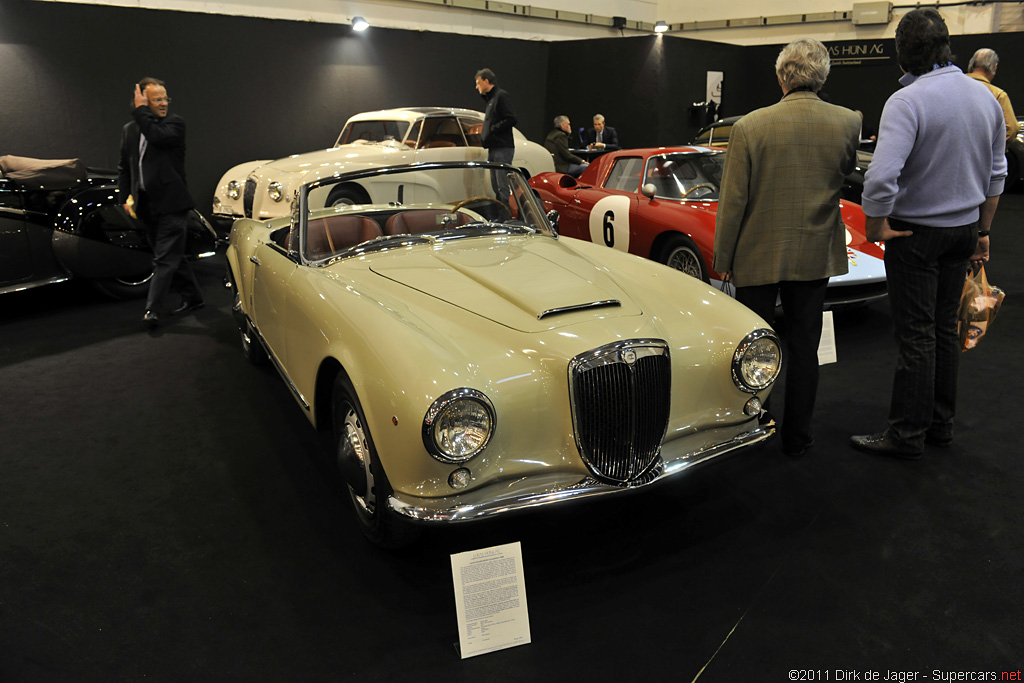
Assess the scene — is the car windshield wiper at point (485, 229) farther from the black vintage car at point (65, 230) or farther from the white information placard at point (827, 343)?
the black vintage car at point (65, 230)

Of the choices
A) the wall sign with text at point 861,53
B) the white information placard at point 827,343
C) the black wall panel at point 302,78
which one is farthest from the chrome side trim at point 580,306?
the wall sign with text at point 861,53

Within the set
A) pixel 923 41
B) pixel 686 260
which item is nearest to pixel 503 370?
pixel 923 41

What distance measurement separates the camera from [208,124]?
9500 millimetres

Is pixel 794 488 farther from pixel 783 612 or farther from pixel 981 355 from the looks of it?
pixel 981 355

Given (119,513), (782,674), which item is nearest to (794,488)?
(782,674)

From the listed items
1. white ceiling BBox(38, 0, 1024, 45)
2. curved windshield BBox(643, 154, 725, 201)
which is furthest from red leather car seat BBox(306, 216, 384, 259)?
white ceiling BBox(38, 0, 1024, 45)

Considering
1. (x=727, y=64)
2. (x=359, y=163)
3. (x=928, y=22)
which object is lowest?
(x=359, y=163)

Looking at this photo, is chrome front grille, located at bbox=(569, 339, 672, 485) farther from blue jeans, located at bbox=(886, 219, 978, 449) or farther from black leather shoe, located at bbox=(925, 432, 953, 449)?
black leather shoe, located at bbox=(925, 432, 953, 449)

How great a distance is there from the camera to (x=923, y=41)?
2.71 m

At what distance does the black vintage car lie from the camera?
17.0ft

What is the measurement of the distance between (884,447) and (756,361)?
1020 mm

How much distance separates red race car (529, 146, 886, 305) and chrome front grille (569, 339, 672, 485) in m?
2.48

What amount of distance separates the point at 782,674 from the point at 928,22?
7.82ft

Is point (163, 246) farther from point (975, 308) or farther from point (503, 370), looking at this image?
point (975, 308)
